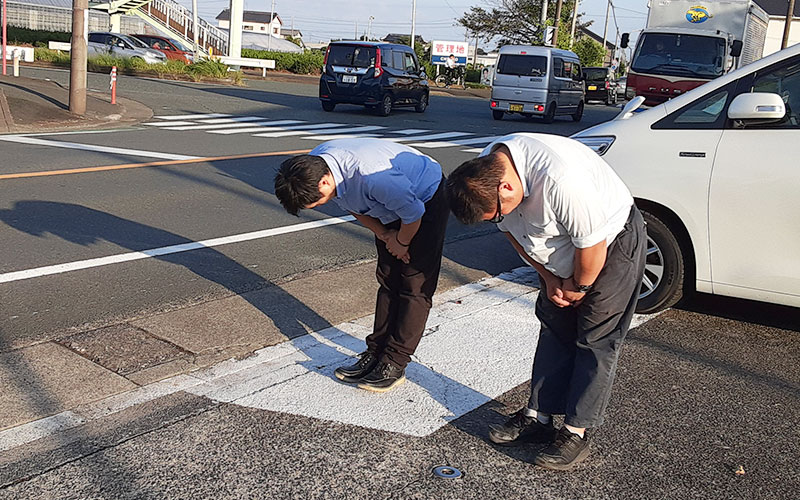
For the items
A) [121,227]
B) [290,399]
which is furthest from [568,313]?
[121,227]

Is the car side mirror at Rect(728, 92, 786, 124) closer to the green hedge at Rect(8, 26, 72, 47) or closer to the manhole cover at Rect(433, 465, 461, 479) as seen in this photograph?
the manhole cover at Rect(433, 465, 461, 479)

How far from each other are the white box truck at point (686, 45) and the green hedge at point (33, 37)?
98.8 feet

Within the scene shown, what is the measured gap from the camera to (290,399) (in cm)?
402

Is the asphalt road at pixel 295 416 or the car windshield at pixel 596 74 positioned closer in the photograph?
the asphalt road at pixel 295 416

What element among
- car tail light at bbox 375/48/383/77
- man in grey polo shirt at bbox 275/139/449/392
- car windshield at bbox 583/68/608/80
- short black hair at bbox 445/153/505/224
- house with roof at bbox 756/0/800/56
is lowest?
man in grey polo shirt at bbox 275/139/449/392

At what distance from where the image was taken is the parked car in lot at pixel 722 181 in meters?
4.93

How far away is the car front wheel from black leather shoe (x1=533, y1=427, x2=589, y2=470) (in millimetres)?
2159

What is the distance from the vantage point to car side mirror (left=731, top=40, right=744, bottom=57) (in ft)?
62.1

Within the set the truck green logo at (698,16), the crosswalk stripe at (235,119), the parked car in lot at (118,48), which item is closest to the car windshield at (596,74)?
the truck green logo at (698,16)

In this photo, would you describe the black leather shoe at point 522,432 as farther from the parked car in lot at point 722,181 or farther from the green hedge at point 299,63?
the green hedge at point 299,63

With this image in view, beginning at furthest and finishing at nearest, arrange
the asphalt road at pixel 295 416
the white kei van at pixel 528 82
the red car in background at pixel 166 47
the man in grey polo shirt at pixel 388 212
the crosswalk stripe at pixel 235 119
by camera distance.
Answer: the red car in background at pixel 166 47, the white kei van at pixel 528 82, the crosswalk stripe at pixel 235 119, the man in grey polo shirt at pixel 388 212, the asphalt road at pixel 295 416

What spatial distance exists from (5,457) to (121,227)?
4264 mm

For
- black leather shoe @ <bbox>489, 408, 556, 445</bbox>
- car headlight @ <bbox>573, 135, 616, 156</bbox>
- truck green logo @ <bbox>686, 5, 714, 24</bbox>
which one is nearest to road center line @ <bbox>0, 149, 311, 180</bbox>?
car headlight @ <bbox>573, 135, 616, 156</bbox>

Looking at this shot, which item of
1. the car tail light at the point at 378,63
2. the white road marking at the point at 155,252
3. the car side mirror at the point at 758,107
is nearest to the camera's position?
the car side mirror at the point at 758,107
